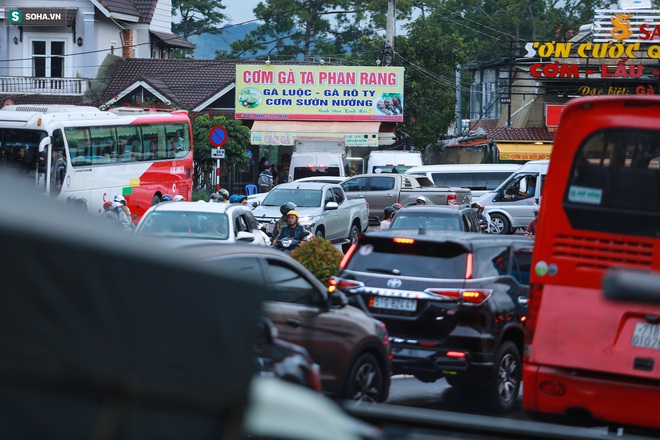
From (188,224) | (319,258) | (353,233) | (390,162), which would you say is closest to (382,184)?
(353,233)

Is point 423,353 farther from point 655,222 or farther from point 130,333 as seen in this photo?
point 130,333

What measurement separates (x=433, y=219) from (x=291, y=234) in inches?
101

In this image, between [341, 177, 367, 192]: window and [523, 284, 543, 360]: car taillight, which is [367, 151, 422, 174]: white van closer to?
[341, 177, 367, 192]: window

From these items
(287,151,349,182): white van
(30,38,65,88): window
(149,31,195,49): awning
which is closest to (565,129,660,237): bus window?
(287,151,349,182): white van

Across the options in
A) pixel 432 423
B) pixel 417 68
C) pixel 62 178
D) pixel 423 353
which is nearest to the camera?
pixel 432 423

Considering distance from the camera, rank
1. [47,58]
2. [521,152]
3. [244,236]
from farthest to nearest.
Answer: [47,58], [521,152], [244,236]

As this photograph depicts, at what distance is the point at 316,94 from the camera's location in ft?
144

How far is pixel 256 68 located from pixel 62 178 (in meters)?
18.2

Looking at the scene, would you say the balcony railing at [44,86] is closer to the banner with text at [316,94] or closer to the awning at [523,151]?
the banner with text at [316,94]

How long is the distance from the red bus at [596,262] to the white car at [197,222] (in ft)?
26.4

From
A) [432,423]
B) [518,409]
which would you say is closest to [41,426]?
[432,423]

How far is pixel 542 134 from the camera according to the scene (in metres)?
→ 47.0

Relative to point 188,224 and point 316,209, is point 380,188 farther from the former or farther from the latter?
point 188,224

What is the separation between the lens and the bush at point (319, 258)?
14.6 meters
